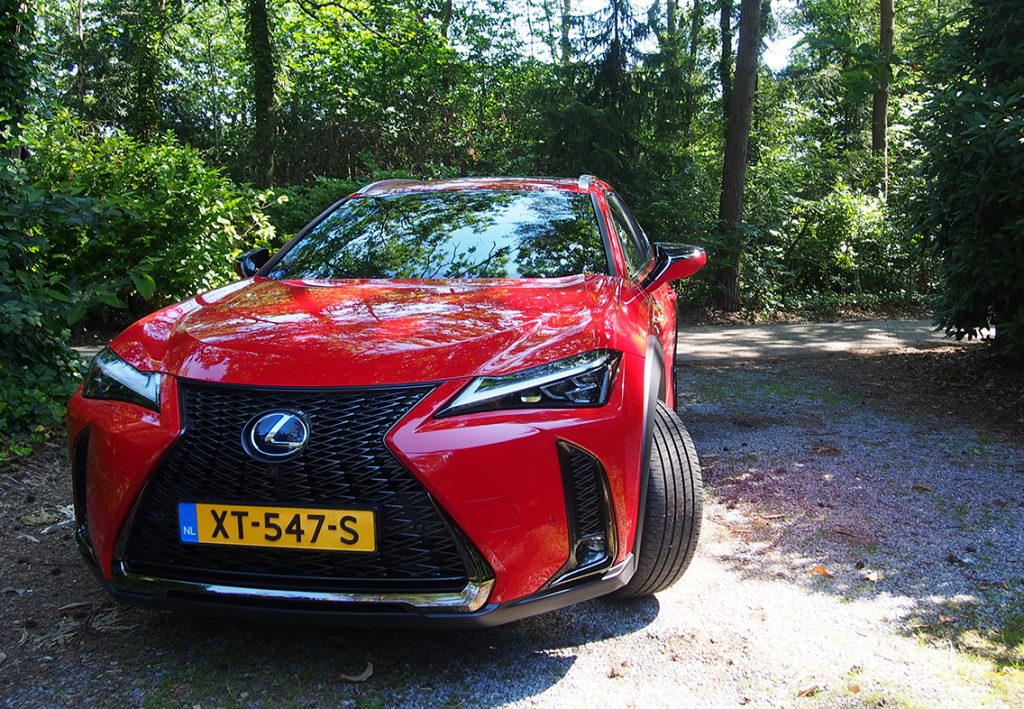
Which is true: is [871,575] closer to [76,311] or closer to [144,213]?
[76,311]

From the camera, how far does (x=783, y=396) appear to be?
6570 mm

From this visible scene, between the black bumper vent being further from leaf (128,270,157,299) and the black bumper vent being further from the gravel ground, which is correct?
leaf (128,270,157,299)

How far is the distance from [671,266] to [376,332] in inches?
64.6

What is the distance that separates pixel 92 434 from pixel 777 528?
9.53 ft

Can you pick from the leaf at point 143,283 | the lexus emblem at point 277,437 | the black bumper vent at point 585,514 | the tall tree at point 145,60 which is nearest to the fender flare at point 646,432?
the black bumper vent at point 585,514

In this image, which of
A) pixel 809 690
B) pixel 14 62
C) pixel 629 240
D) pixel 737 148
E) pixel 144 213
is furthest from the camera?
pixel 737 148

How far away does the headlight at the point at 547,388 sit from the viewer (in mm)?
2207

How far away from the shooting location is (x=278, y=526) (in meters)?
2.19

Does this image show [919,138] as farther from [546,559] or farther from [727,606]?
[546,559]

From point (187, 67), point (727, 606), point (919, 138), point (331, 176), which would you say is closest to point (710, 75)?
point (331, 176)

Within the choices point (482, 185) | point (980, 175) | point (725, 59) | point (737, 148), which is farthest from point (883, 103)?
point (482, 185)

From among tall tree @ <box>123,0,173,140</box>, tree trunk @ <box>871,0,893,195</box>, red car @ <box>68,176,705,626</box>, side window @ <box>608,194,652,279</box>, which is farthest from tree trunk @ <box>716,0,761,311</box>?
tall tree @ <box>123,0,173,140</box>

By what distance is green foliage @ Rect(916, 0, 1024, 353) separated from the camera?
5.46 meters

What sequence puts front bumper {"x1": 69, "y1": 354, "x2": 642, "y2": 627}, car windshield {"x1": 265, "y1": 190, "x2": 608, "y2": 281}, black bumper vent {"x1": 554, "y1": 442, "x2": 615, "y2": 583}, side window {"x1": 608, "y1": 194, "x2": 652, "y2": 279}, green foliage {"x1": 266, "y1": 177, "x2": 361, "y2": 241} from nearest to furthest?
front bumper {"x1": 69, "y1": 354, "x2": 642, "y2": 627} < black bumper vent {"x1": 554, "y1": 442, "x2": 615, "y2": 583} < car windshield {"x1": 265, "y1": 190, "x2": 608, "y2": 281} < side window {"x1": 608, "y1": 194, "x2": 652, "y2": 279} < green foliage {"x1": 266, "y1": 177, "x2": 361, "y2": 241}
